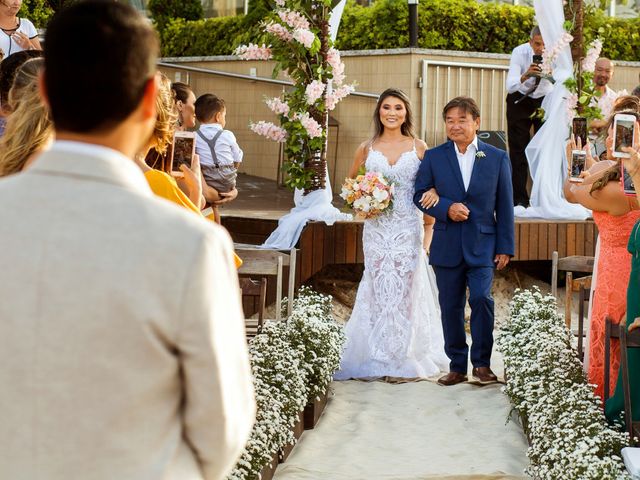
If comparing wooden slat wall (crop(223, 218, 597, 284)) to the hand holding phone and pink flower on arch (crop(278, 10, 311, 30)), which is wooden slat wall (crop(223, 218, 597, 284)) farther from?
the hand holding phone

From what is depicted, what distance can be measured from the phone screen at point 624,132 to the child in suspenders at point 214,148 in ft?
11.3

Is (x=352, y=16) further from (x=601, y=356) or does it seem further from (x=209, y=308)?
(x=209, y=308)

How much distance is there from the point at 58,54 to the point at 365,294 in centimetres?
691

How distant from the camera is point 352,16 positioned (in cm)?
1560

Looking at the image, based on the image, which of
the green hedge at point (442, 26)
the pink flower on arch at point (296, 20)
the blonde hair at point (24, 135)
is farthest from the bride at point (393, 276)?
the green hedge at point (442, 26)

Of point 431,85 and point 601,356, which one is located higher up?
point 431,85

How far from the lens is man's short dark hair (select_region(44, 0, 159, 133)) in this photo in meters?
1.95

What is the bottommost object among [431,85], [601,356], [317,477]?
[317,477]

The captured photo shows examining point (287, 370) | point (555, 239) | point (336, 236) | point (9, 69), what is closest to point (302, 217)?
point (336, 236)

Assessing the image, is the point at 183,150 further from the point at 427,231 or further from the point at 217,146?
the point at 427,231

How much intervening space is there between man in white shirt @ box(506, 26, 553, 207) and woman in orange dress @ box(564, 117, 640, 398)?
19.7 feet

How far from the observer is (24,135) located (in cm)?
340

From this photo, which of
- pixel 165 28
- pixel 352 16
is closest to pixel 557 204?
pixel 352 16

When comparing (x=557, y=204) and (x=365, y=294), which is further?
(x=557, y=204)
